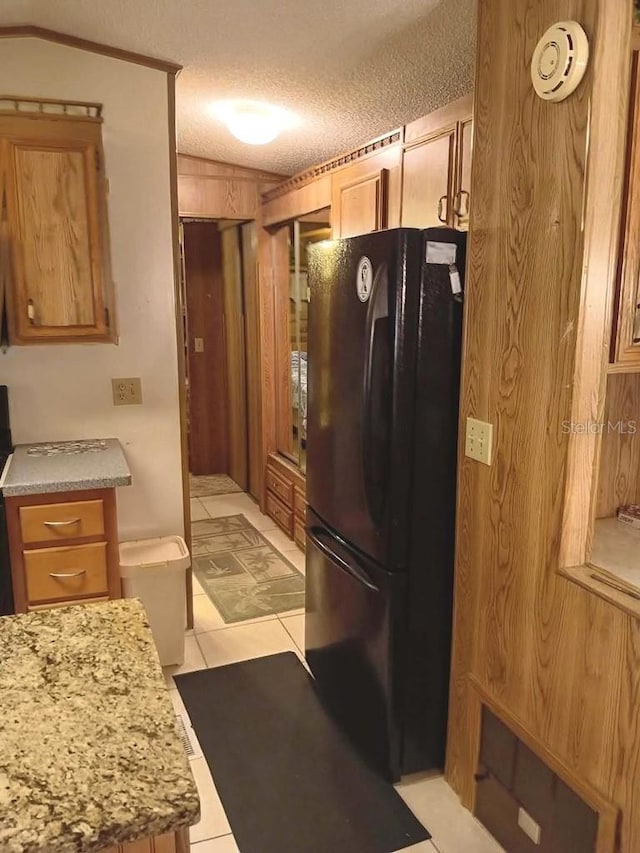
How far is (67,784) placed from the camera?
29.5 inches

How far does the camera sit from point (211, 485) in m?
5.27

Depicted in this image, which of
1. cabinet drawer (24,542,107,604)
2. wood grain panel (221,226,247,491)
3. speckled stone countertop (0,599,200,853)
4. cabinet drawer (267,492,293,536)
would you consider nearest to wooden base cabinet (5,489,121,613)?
cabinet drawer (24,542,107,604)

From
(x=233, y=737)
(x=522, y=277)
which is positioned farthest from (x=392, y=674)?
(x=522, y=277)

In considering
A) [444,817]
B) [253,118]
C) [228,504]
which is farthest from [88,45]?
[228,504]

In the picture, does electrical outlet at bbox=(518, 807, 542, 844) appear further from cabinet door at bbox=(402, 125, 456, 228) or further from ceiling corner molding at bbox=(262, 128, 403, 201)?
ceiling corner molding at bbox=(262, 128, 403, 201)

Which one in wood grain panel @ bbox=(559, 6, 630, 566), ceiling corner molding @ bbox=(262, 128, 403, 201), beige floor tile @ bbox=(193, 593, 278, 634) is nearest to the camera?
wood grain panel @ bbox=(559, 6, 630, 566)

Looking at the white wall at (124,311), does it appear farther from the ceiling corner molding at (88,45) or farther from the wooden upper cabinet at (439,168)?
the wooden upper cabinet at (439,168)

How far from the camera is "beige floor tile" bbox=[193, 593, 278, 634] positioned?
3.07 metres

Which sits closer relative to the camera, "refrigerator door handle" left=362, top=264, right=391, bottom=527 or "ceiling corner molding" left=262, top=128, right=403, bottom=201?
"refrigerator door handle" left=362, top=264, right=391, bottom=527

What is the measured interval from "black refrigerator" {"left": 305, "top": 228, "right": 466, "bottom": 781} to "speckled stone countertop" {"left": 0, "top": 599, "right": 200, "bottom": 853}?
39.3 inches

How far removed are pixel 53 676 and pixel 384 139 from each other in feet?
7.63

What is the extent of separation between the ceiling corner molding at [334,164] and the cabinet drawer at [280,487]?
1731 millimetres

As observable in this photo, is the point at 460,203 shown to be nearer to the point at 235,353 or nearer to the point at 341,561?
the point at 341,561

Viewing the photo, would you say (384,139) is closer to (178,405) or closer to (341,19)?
(341,19)
